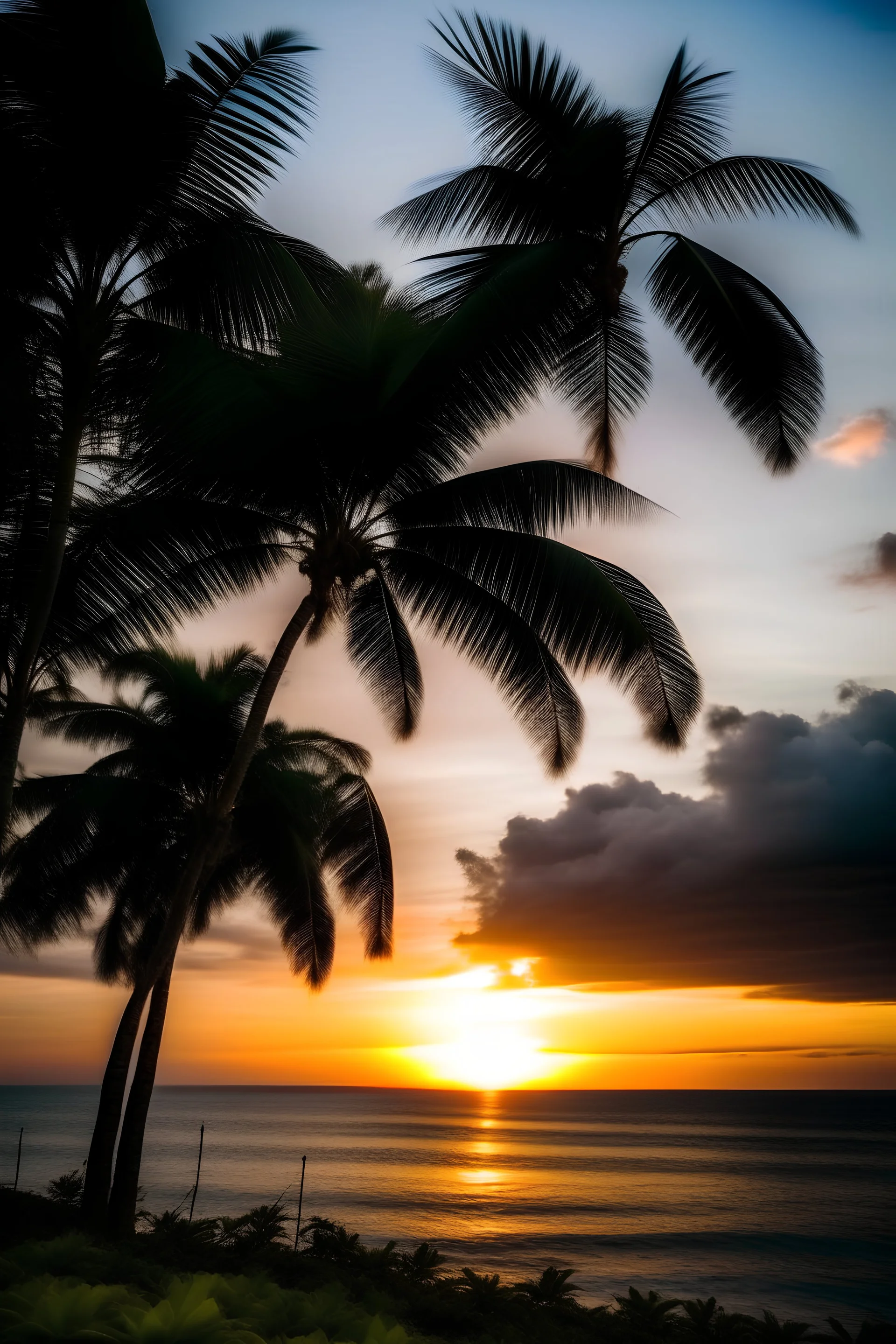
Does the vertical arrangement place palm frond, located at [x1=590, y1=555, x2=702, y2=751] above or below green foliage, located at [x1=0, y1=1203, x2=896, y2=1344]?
above

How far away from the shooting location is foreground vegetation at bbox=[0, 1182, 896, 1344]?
402cm

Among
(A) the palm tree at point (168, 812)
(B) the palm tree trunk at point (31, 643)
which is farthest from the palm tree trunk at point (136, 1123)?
(B) the palm tree trunk at point (31, 643)

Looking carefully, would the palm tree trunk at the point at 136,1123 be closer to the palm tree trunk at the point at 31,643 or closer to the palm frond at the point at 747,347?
the palm tree trunk at the point at 31,643

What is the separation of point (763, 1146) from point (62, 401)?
8968 cm

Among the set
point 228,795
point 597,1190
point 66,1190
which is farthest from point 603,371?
point 597,1190

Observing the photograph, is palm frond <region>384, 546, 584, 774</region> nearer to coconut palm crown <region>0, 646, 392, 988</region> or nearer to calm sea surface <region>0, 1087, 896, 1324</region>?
coconut palm crown <region>0, 646, 392, 988</region>

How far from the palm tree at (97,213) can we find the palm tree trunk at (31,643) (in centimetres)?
1

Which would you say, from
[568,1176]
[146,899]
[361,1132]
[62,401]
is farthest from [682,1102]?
[62,401]

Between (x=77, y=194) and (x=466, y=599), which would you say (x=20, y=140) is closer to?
(x=77, y=194)

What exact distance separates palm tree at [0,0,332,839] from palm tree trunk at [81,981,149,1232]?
5937 millimetres

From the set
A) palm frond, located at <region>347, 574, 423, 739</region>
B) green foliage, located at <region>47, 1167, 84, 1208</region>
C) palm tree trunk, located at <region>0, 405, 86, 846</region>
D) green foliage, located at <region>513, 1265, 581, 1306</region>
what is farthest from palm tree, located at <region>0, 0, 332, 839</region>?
green foliage, located at <region>47, 1167, 84, 1208</region>

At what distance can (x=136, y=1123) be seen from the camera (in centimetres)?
1316

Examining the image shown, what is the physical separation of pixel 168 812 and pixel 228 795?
8.17m

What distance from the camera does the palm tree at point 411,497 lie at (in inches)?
348
